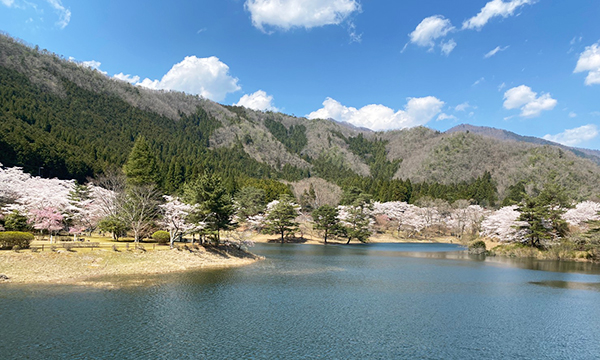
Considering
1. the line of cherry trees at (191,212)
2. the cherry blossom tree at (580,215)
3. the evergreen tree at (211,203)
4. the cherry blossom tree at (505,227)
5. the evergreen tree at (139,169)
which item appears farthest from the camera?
A: the cherry blossom tree at (580,215)

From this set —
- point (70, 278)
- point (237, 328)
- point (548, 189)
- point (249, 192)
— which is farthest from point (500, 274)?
point (249, 192)

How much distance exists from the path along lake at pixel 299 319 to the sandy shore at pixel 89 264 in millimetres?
2835

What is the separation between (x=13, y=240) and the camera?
32344 millimetres

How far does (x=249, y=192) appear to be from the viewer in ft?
332

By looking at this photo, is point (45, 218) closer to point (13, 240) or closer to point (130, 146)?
point (13, 240)

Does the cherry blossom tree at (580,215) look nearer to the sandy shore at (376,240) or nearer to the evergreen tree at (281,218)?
the sandy shore at (376,240)

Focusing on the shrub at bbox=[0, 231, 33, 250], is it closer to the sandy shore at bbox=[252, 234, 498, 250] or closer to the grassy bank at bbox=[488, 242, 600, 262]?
the sandy shore at bbox=[252, 234, 498, 250]

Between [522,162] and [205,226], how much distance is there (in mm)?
153180

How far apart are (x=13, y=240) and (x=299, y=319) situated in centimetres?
2843

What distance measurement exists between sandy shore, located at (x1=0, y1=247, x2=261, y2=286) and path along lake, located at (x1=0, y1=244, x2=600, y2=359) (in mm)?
2835

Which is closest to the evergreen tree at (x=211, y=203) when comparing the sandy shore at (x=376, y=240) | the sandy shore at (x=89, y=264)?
the sandy shore at (x=89, y=264)

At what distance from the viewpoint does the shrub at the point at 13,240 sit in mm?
31922

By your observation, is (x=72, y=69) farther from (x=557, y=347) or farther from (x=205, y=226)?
(x=557, y=347)

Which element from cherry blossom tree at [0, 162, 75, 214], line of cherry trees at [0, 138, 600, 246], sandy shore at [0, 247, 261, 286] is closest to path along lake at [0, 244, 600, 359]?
sandy shore at [0, 247, 261, 286]
